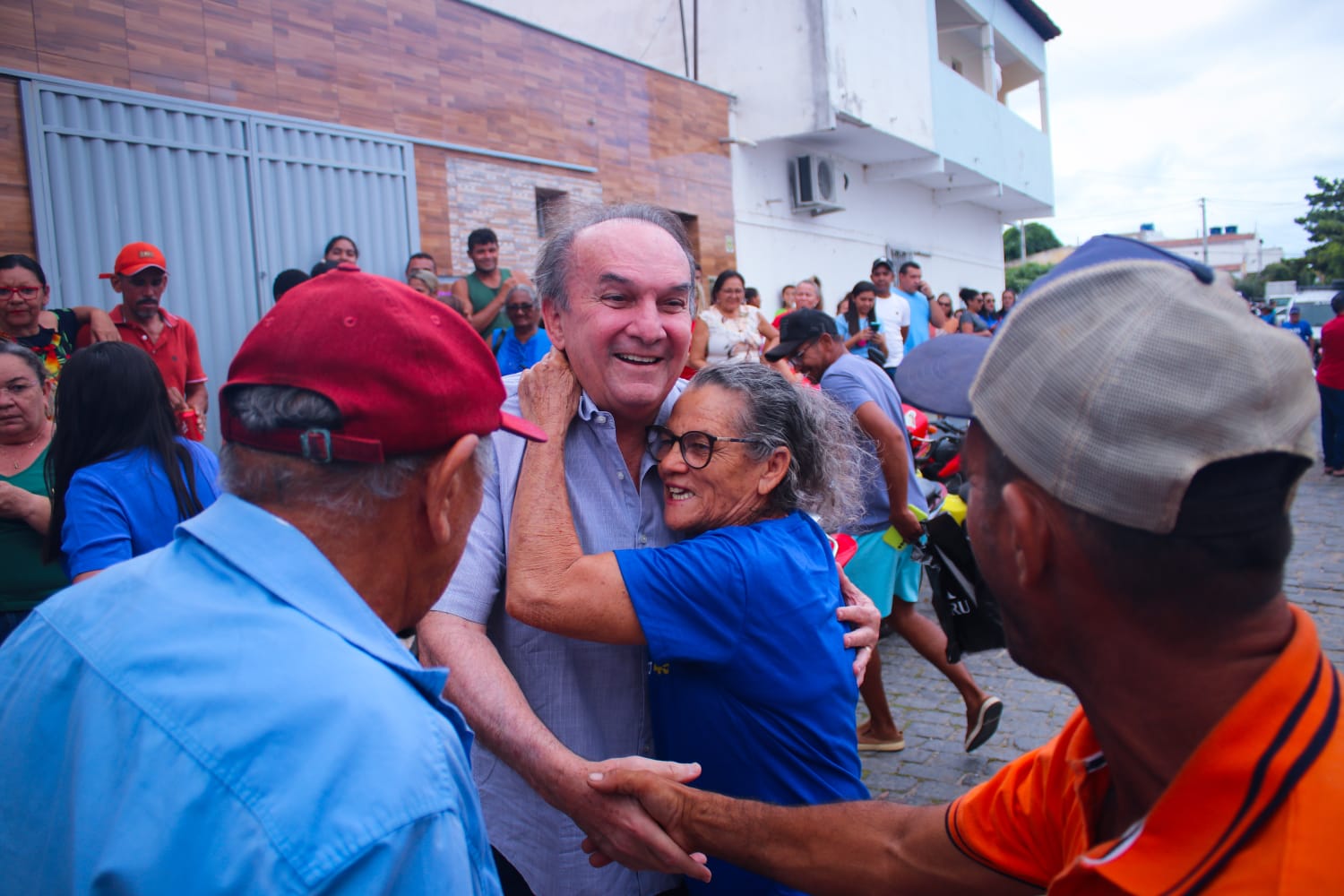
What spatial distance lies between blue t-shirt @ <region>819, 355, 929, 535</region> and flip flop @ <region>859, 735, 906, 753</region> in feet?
3.53

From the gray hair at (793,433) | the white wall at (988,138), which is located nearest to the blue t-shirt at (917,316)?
the white wall at (988,138)

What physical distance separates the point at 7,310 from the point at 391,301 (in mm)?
4891

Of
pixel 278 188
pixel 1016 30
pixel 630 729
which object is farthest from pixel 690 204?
pixel 1016 30

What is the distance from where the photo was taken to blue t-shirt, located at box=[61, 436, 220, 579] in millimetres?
3133

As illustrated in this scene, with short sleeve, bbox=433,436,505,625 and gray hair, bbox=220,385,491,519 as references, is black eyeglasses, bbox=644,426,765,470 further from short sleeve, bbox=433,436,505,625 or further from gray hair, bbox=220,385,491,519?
gray hair, bbox=220,385,491,519

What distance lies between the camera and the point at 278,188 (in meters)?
7.64

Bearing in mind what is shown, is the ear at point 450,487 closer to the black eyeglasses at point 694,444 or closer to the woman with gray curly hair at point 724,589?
the woman with gray curly hair at point 724,589

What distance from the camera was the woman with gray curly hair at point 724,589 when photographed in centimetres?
186

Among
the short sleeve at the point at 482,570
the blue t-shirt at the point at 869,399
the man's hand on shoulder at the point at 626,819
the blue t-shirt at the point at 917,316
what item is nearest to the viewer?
the man's hand on shoulder at the point at 626,819

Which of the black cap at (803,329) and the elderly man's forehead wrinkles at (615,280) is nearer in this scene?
the elderly man's forehead wrinkles at (615,280)

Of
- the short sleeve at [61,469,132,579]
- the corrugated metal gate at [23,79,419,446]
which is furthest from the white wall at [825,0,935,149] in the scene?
the short sleeve at [61,469,132,579]

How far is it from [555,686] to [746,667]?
439 millimetres

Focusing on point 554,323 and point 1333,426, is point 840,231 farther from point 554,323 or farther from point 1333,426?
point 554,323

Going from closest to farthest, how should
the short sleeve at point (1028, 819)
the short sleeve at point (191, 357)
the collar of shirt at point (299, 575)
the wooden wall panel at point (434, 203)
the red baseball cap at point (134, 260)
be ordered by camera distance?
the collar of shirt at point (299, 575), the short sleeve at point (1028, 819), the red baseball cap at point (134, 260), the short sleeve at point (191, 357), the wooden wall panel at point (434, 203)
